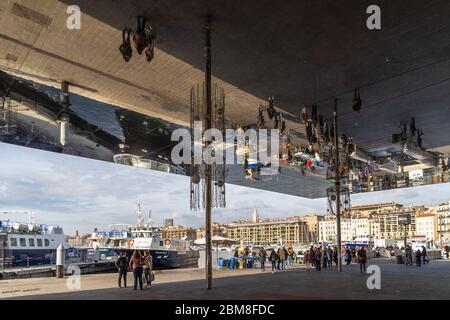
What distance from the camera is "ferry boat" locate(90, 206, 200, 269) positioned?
1543 inches

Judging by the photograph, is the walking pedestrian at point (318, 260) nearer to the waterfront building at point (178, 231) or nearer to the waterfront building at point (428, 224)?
the waterfront building at point (178, 231)

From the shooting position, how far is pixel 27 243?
37.8 metres

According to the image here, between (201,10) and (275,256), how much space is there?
50.3 feet

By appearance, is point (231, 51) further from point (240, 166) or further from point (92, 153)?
point (240, 166)

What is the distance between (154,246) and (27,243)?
11951 millimetres

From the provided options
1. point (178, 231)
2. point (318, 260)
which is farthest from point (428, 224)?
point (318, 260)

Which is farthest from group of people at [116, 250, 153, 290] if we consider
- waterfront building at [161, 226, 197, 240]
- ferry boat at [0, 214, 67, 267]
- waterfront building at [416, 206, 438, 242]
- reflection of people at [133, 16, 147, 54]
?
waterfront building at [416, 206, 438, 242]

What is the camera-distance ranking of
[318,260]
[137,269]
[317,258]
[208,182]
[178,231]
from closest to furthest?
1. [137,269]
2. [208,182]
3. [318,260]
4. [317,258]
5. [178,231]

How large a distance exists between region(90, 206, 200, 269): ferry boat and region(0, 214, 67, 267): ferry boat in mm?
5246

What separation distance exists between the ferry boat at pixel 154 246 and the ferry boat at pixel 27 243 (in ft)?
17.2

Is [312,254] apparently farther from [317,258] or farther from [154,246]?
[154,246]

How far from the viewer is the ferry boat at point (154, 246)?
3919cm

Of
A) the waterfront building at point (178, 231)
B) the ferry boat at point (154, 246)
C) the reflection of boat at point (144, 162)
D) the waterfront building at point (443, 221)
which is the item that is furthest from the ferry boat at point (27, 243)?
the waterfront building at point (443, 221)
